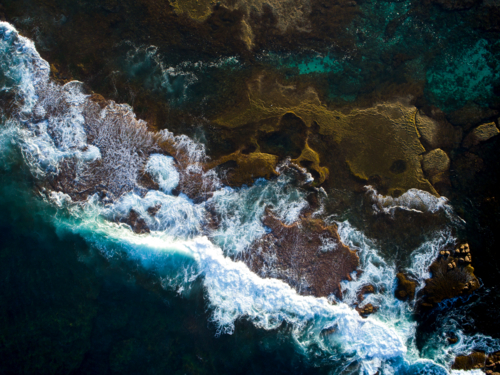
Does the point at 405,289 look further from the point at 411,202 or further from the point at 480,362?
the point at 480,362

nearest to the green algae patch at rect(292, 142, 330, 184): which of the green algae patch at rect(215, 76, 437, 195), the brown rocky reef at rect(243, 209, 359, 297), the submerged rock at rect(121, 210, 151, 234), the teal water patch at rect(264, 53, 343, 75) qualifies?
the green algae patch at rect(215, 76, 437, 195)

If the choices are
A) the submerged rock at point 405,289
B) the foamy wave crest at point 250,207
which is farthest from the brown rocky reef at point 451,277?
the foamy wave crest at point 250,207

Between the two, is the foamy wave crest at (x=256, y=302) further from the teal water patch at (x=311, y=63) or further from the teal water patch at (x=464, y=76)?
the teal water patch at (x=464, y=76)

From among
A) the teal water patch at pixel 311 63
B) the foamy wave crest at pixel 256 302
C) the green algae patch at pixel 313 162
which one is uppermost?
the teal water patch at pixel 311 63

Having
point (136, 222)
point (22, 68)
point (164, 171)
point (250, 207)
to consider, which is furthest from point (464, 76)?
point (22, 68)

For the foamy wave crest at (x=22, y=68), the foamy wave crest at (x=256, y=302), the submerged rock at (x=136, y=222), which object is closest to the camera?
the foamy wave crest at (x=256, y=302)

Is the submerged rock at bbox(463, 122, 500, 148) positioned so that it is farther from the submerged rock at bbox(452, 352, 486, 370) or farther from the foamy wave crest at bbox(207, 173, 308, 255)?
the submerged rock at bbox(452, 352, 486, 370)

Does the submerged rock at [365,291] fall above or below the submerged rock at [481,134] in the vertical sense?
below

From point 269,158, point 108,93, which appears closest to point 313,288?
point 269,158
